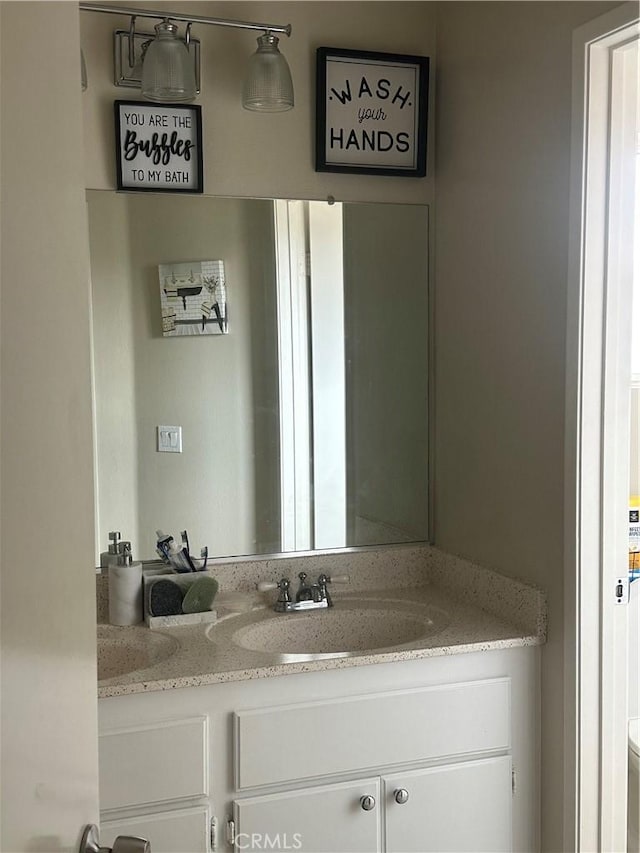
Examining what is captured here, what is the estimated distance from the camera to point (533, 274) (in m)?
1.97

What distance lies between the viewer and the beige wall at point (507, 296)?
1894 mm

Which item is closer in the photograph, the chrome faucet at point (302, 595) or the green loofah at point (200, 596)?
the green loofah at point (200, 596)

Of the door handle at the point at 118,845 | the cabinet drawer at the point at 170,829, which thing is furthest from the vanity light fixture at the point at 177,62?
the door handle at the point at 118,845

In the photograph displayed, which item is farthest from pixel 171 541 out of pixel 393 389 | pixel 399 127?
pixel 399 127

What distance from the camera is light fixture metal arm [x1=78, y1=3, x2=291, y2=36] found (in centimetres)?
203

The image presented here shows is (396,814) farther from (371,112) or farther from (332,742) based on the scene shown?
(371,112)

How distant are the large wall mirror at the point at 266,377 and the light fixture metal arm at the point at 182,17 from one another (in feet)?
1.34

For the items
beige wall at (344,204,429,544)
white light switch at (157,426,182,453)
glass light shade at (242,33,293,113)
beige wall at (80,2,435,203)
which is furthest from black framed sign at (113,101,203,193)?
white light switch at (157,426,182,453)

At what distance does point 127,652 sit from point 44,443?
1.43 meters

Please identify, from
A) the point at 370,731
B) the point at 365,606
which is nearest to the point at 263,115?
the point at 365,606

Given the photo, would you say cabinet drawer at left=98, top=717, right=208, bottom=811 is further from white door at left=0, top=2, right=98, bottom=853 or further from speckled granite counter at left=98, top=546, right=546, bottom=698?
white door at left=0, top=2, right=98, bottom=853

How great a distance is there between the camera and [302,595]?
2246 mm

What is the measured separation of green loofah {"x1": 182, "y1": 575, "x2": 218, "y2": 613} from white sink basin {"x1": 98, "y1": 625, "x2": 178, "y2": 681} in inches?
4.7

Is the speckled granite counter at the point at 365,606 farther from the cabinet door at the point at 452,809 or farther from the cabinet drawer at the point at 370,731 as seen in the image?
the cabinet door at the point at 452,809
